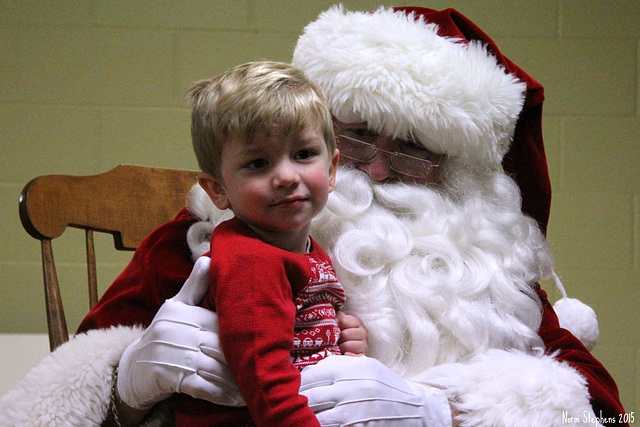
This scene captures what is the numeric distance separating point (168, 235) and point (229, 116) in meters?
0.43

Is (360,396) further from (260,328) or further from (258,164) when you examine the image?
(258,164)

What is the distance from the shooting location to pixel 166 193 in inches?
65.9

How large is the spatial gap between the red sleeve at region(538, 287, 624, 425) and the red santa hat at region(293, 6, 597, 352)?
0.34 meters

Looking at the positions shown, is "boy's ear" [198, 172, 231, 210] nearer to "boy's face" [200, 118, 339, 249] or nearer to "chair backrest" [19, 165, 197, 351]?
"boy's face" [200, 118, 339, 249]

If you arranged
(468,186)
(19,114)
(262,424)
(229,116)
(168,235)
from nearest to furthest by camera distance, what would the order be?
(262,424) → (229,116) → (168,235) → (468,186) → (19,114)

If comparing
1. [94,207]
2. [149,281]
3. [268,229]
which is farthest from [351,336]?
[94,207]

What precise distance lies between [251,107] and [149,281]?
0.47 m

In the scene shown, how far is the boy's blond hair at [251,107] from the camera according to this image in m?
0.93

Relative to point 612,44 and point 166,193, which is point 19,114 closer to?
point 166,193

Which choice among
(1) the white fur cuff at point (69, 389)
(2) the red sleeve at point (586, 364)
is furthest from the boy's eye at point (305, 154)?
(2) the red sleeve at point (586, 364)

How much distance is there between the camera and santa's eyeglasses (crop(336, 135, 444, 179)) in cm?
134

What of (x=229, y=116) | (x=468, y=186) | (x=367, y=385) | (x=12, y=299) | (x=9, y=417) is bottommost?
(x=12, y=299)

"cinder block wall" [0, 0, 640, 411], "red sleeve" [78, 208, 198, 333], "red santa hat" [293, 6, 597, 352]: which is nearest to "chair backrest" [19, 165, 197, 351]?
"red sleeve" [78, 208, 198, 333]

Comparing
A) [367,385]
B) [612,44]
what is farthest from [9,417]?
[612,44]
